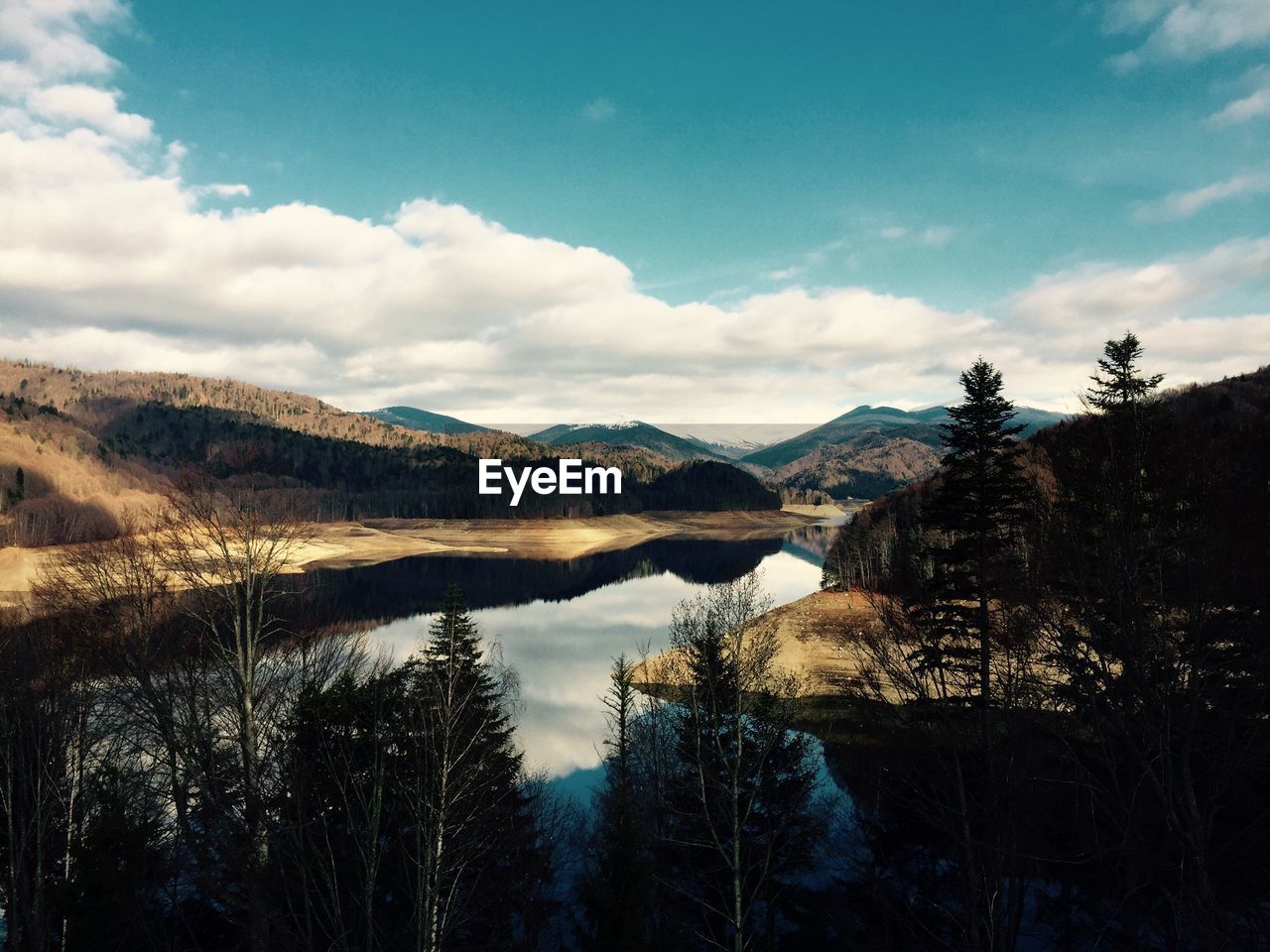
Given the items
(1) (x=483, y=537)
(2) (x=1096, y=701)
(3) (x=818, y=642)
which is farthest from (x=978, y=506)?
(1) (x=483, y=537)

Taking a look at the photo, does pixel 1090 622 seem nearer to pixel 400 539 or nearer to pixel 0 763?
pixel 0 763

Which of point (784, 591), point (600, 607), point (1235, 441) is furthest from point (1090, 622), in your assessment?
point (784, 591)

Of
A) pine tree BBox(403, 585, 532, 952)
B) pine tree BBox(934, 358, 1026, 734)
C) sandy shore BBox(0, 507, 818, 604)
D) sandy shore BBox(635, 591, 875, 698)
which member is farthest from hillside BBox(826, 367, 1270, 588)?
sandy shore BBox(0, 507, 818, 604)

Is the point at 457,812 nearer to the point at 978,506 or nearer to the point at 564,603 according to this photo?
the point at 978,506

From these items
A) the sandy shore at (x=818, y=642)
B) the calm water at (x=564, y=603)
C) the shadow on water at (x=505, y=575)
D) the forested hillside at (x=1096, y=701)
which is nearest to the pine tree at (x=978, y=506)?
the forested hillside at (x=1096, y=701)

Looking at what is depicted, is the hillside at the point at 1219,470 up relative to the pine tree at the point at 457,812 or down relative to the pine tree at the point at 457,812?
up

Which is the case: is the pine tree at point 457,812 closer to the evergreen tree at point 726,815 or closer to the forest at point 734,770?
the forest at point 734,770
